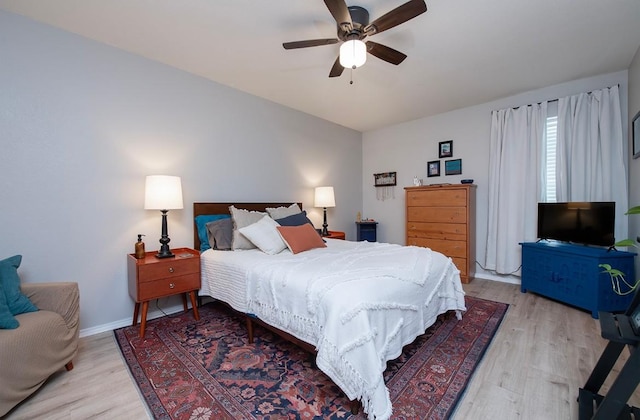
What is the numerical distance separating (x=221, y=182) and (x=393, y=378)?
2.60 meters

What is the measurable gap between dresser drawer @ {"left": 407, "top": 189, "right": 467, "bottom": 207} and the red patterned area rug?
1.61 metres

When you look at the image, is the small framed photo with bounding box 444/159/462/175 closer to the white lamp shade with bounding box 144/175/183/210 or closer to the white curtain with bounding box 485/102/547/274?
the white curtain with bounding box 485/102/547/274

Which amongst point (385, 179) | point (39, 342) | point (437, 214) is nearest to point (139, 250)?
point (39, 342)

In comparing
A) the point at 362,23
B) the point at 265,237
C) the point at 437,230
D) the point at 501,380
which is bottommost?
the point at 501,380

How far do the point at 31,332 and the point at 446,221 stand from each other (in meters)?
4.12

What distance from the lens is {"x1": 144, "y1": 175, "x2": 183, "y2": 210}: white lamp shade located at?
2381mm

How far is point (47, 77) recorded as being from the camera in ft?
7.00

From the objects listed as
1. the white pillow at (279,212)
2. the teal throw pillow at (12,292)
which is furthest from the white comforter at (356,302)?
the teal throw pillow at (12,292)

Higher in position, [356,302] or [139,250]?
[139,250]

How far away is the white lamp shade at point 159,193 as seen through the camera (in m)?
2.38

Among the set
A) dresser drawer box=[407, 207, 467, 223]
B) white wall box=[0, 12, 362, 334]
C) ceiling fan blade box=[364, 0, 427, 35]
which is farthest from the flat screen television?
white wall box=[0, 12, 362, 334]

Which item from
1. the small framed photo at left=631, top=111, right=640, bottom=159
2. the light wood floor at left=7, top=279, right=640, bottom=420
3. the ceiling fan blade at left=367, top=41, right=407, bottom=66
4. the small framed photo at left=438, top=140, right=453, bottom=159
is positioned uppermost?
the ceiling fan blade at left=367, top=41, right=407, bottom=66

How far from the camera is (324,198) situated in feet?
13.4

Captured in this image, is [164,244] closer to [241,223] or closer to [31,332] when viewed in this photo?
[241,223]
